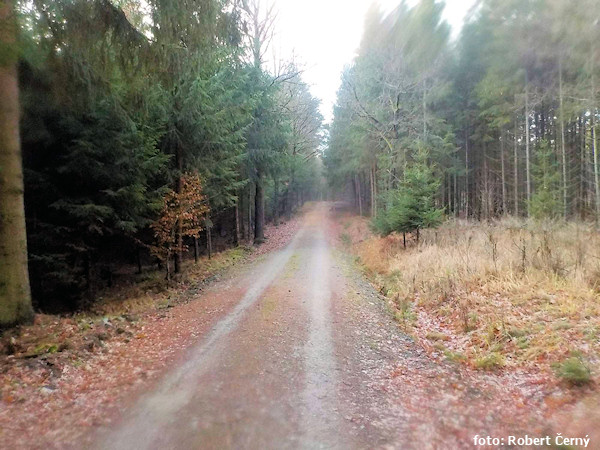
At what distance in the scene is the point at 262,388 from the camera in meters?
4.15

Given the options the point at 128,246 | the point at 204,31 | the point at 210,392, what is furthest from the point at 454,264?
the point at 128,246

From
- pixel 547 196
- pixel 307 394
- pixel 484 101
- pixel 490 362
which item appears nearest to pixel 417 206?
pixel 547 196

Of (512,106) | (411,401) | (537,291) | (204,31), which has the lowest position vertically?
(411,401)

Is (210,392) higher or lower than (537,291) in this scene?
lower

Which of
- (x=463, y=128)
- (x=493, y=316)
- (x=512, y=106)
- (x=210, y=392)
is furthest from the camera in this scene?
(x=463, y=128)

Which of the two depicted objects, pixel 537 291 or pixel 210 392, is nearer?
pixel 210 392

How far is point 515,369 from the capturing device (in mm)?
4469

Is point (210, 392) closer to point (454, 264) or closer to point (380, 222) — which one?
point (454, 264)

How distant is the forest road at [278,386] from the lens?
10.6ft

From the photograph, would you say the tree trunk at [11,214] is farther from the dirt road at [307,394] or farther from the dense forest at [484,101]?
the dense forest at [484,101]

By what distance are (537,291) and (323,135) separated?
4007cm

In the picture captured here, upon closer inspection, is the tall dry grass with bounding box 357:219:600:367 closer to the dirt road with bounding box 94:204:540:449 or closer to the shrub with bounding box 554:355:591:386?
the shrub with bounding box 554:355:591:386

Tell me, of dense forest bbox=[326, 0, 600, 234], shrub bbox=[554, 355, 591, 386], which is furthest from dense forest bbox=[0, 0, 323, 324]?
shrub bbox=[554, 355, 591, 386]

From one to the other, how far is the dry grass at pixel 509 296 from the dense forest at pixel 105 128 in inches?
280
